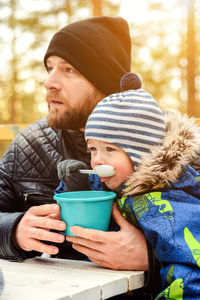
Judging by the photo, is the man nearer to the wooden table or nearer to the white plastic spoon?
the wooden table

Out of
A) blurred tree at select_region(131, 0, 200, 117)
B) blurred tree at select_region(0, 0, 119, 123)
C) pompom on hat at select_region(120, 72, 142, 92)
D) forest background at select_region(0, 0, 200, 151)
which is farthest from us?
blurred tree at select_region(0, 0, 119, 123)

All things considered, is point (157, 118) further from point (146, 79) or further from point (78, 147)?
point (146, 79)

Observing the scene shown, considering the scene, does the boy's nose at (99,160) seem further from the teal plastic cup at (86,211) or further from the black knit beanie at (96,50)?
the black knit beanie at (96,50)

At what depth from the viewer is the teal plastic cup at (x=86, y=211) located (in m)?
1.21

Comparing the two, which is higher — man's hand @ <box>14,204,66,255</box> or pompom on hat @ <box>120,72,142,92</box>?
pompom on hat @ <box>120,72,142,92</box>

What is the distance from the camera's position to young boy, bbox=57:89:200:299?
1.17m

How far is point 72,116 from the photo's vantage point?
6.77ft

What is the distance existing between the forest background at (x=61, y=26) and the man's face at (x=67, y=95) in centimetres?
776

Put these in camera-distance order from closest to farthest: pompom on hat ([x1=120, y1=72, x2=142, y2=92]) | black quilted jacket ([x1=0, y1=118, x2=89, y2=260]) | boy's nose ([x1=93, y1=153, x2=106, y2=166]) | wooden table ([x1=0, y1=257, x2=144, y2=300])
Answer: wooden table ([x1=0, y1=257, x2=144, y2=300]) → boy's nose ([x1=93, y1=153, x2=106, y2=166]) → pompom on hat ([x1=120, y1=72, x2=142, y2=92]) → black quilted jacket ([x1=0, y1=118, x2=89, y2=260])

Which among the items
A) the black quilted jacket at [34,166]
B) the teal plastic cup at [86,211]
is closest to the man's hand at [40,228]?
the teal plastic cup at [86,211]

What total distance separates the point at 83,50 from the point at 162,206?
1282mm

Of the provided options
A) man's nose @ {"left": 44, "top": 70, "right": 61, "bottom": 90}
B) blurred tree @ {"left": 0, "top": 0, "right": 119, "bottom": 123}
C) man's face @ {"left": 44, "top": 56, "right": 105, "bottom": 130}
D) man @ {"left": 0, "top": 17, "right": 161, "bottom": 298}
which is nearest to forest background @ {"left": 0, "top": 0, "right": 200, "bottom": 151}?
blurred tree @ {"left": 0, "top": 0, "right": 119, "bottom": 123}

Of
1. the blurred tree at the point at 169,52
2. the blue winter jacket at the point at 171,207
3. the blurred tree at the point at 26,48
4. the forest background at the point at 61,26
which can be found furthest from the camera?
the blurred tree at the point at 26,48

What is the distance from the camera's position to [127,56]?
2.40 m
